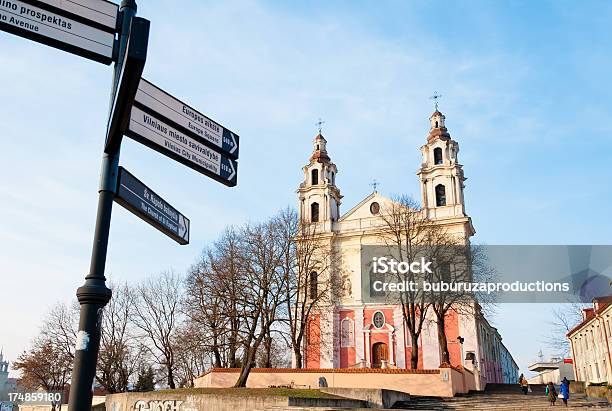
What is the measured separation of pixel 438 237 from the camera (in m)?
39.9

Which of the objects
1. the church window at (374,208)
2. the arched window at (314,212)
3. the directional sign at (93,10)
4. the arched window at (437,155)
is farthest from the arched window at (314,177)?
the directional sign at (93,10)

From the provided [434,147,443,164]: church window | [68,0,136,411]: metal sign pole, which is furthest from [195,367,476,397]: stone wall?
[68,0,136,411]: metal sign pole

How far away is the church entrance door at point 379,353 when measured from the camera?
4703cm

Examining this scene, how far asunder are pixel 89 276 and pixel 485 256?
3989 cm

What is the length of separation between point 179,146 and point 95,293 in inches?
62.1

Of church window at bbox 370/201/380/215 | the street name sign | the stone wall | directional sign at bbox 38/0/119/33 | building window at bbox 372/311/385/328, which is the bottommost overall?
the stone wall

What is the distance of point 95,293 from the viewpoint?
13.5 feet

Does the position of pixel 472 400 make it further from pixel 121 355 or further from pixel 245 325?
pixel 121 355

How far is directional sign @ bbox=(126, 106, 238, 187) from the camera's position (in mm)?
4754

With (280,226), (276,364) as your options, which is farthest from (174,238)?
(276,364)

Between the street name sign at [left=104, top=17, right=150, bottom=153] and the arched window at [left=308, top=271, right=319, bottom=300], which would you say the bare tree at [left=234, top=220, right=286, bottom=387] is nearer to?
the arched window at [left=308, top=271, right=319, bottom=300]

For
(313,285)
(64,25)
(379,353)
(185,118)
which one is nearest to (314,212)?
(379,353)

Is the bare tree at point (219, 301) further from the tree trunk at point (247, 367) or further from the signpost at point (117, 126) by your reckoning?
the signpost at point (117, 126)

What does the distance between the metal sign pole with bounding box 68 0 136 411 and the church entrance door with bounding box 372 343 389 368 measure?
148ft
